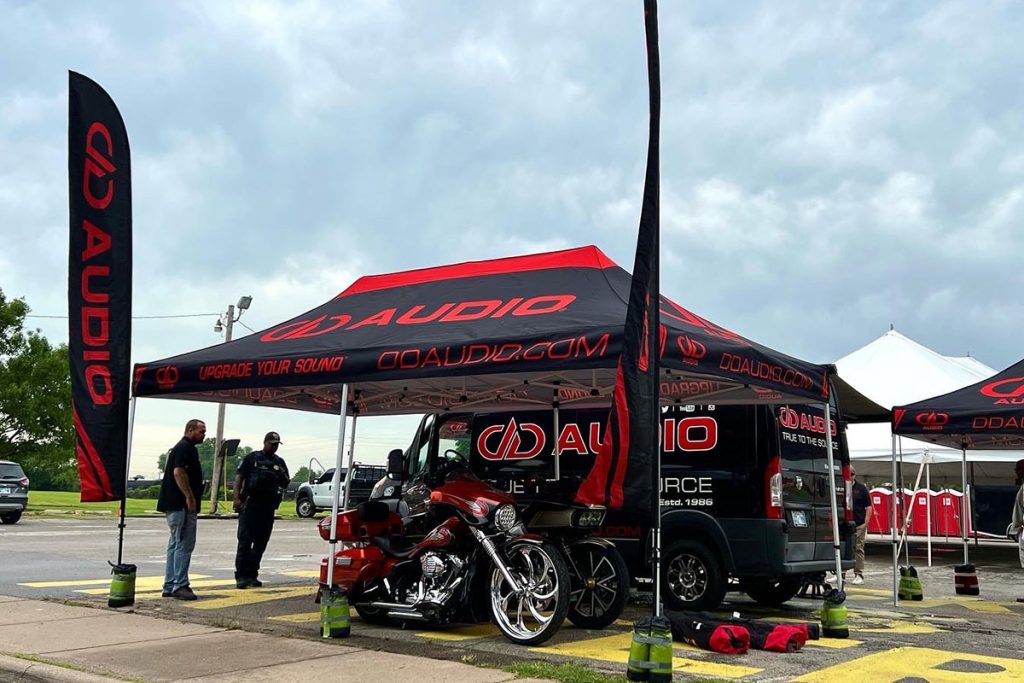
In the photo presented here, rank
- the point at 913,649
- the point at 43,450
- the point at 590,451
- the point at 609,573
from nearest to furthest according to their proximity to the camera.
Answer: the point at 913,649 < the point at 609,573 < the point at 590,451 < the point at 43,450

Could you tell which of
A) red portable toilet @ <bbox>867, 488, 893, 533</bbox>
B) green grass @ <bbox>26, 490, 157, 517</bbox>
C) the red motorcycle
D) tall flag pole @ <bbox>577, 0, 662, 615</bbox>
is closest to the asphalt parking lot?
the red motorcycle

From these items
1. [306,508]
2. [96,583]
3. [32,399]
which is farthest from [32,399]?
[96,583]

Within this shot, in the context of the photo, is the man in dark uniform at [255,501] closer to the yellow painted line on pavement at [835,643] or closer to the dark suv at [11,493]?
the yellow painted line on pavement at [835,643]

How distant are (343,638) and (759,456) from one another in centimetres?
439

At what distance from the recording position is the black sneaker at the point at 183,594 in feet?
34.5

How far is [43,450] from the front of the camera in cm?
3919

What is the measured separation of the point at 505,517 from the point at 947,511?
74.4ft

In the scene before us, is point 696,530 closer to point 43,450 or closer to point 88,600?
point 88,600

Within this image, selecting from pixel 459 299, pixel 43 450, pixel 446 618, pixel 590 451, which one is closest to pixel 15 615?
pixel 446 618

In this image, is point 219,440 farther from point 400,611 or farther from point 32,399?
point 400,611

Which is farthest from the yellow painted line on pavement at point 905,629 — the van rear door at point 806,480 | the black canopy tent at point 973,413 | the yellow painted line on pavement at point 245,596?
the yellow painted line on pavement at point 245,596

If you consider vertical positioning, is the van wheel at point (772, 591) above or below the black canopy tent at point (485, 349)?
below

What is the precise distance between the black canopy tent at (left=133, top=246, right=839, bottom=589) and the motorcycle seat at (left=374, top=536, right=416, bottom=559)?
2.81ft

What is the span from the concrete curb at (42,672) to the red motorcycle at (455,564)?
8.39 ft
